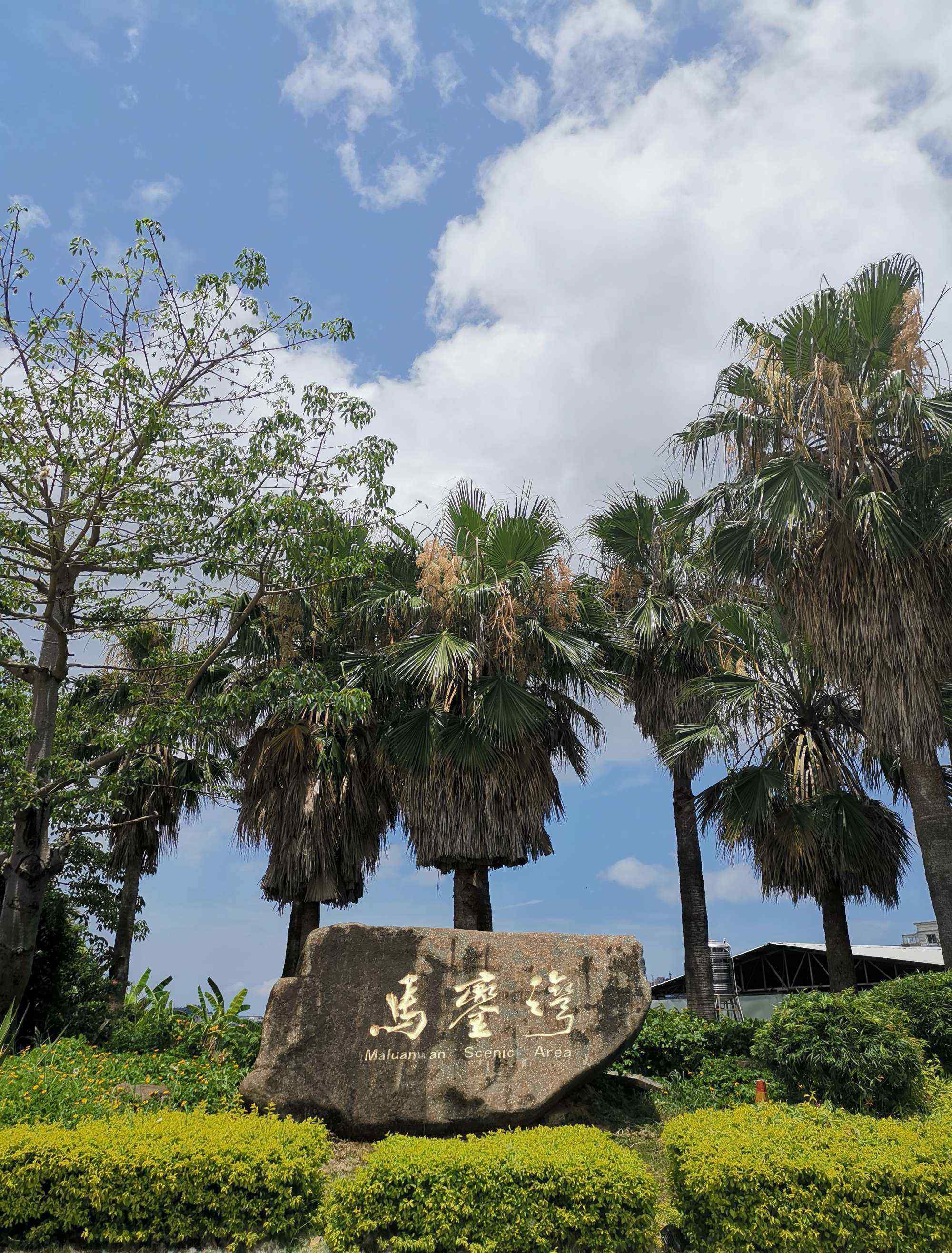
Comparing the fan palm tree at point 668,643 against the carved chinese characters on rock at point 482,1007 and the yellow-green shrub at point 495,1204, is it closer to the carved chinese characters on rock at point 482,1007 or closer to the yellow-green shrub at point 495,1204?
the carved chinese characters on rock at point 482,1007

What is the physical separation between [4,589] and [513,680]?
7.58 meters

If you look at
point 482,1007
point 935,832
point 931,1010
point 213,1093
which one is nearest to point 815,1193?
point 482,1007

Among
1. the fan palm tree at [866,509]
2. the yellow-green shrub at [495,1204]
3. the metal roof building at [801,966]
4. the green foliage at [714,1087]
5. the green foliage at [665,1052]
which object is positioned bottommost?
the yellow-green shrub at [495,1204]

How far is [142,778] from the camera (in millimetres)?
15484

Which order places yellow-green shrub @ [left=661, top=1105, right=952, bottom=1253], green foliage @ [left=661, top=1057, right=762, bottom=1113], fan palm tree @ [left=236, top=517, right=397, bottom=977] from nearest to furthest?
1. yellow-green shrub @ [left=661, top=1105, right=952, bottom=1253]
2. green foliage @ [left=661, top=1057, right=762, bottom=1113]
3. fan palm tree @ [left=236, top=517, right=397, bottom=977]

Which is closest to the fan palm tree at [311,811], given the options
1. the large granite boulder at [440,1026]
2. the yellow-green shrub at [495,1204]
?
the large granite boulder at [440,1026]

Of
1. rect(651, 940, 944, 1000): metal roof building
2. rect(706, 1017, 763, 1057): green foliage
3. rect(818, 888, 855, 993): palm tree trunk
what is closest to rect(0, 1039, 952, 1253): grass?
rect(706, 1017, 763, 1057): green foliage

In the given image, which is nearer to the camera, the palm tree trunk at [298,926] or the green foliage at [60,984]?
the green foliage at [60,984]

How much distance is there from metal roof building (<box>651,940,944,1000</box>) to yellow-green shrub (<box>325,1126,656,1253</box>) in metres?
15.9

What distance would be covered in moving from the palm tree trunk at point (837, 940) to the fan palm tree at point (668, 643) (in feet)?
7.07

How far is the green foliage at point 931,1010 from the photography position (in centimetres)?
1031

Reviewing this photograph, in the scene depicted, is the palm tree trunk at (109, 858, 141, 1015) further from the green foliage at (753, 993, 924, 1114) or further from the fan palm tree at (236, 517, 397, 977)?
the green foliage at (753, 993, 924, 1114)

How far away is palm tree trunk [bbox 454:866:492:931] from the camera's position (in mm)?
13828

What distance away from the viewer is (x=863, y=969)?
23438 millimetres
